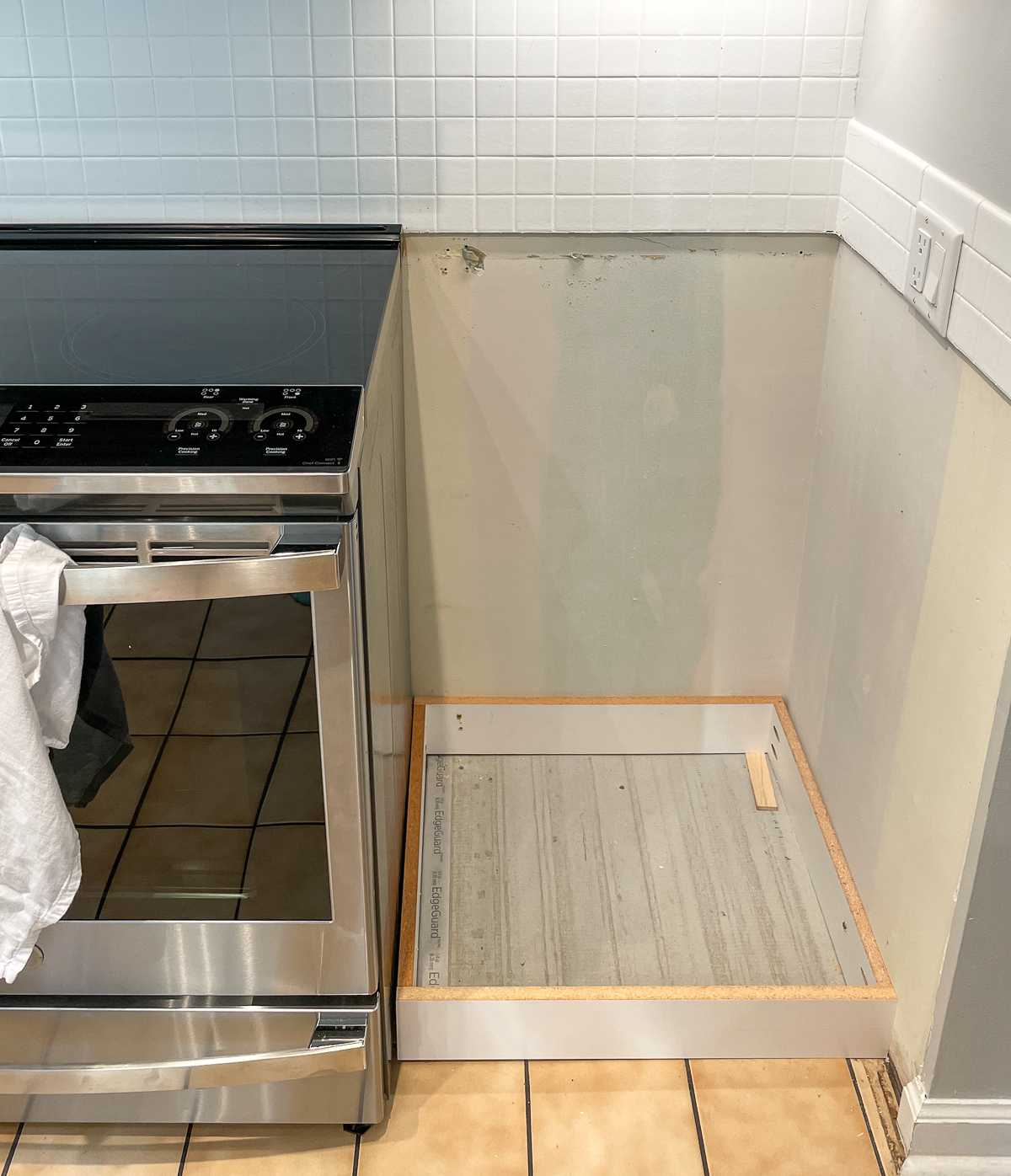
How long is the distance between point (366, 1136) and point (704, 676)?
3.17 ft

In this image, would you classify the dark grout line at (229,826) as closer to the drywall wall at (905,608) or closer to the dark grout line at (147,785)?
the dark grout line at (147,785)

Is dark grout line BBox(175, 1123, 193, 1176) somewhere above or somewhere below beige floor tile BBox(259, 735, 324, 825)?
below

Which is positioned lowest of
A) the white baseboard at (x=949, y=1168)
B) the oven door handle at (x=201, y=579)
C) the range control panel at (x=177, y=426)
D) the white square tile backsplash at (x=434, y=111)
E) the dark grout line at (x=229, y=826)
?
the white baseboard at (x=949, y=1168)

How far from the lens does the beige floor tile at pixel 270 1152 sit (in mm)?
1364

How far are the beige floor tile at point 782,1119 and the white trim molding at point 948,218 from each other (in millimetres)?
920

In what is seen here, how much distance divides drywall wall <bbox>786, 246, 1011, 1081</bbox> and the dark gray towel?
896 millimetres

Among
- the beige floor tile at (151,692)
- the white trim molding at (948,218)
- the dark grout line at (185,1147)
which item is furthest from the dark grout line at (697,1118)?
the white trim molding at (948,218)

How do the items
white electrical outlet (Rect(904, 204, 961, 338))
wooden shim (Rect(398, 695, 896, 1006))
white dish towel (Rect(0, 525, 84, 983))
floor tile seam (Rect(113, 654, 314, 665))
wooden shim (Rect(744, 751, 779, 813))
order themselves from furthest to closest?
1. wooden shim (Rect(744, 751, 779, 813))
2. wooden shim (Rect(398, 695, 896, 1006))
3. white electrical outlet (Rect(904, 204, 961, 338))
4. floor tile seam (Rect(113, 654, 314, 665))
5. white dish towel (Rect(0, 525, 84, 983))

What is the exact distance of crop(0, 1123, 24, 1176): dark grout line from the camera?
4.48ft

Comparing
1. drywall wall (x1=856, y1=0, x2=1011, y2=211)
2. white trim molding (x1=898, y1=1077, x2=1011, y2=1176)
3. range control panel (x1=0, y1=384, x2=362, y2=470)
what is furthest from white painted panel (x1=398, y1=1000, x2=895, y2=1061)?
drywall wall (x1=856, y1=0, x2=1011, y2=211)

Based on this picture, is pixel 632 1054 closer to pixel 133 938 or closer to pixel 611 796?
pixel 611 796

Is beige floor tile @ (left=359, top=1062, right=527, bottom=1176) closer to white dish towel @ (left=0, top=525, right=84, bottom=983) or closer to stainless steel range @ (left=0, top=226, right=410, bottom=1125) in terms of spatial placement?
stainless steel range @ (left=0, top=226, right=410, bottom=1125)

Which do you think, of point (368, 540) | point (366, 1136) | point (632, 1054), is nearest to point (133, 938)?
point (366, 1136)

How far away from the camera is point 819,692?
180 centimetres
